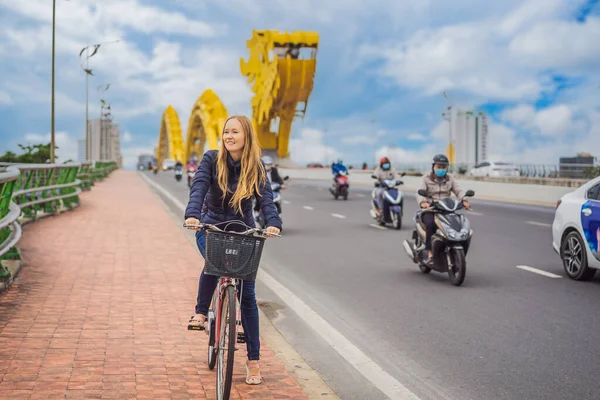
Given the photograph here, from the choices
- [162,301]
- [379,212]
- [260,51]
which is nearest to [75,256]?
[162,301]

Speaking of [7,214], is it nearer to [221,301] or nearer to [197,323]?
[197,323]

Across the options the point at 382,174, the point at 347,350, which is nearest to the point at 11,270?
the point at 347,350

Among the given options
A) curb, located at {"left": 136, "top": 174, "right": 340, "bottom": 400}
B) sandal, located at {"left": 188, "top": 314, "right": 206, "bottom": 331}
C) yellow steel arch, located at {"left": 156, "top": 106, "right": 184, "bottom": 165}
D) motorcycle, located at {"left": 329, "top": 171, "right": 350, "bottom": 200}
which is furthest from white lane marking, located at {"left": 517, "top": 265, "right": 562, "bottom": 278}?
yellow steel arch, located at {"left": 156, "top": 106, "right": 184, "bottom": 165}

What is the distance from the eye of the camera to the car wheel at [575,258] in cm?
1077

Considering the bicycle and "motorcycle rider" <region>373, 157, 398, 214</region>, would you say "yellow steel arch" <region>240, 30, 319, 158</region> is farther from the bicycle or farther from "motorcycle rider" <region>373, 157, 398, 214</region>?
the bicycle

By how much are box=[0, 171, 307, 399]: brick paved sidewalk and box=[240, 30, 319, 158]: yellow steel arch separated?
71.3m

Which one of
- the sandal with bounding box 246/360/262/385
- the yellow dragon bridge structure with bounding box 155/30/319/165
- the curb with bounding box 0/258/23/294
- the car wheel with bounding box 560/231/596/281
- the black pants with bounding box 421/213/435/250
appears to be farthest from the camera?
the yellow dragon bridge structure with bounding box 155/30/319/165

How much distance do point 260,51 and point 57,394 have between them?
3299 inches

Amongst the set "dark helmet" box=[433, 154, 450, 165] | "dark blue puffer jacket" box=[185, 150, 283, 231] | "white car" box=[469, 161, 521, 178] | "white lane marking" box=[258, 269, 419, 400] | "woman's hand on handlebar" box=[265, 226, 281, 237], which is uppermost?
"white car" box=[469, 161, 521, 178]

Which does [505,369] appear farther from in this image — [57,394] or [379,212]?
[379,212]

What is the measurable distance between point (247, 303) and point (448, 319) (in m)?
3.37

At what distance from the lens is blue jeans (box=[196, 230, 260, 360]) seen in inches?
213

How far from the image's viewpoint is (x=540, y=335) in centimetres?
754

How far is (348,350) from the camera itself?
698 cm
